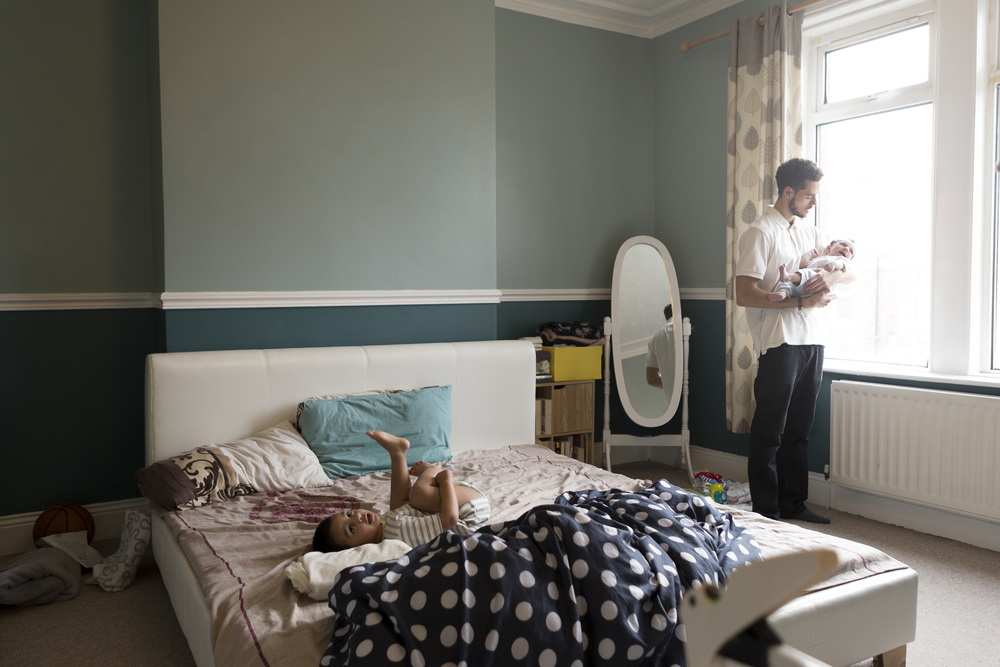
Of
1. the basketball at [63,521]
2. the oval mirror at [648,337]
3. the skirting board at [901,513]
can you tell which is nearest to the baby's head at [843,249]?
the oval mirror at [648,337]

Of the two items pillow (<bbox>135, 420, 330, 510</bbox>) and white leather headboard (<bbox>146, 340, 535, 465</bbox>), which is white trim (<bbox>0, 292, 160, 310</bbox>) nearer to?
white leather headboard (<bbox>146, 340, 535, 465</bbox>)

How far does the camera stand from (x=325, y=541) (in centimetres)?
200

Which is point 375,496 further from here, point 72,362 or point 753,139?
point 753,139

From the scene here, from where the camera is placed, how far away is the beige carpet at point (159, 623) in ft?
7.16

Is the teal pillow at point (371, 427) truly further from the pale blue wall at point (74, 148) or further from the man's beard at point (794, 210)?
the man's beard at point (794, 210)

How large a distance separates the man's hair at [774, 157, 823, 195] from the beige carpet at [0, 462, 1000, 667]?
5.50ft

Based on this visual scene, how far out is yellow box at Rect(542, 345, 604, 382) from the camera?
3984 mm

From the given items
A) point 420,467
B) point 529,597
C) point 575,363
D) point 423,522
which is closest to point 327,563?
point 423,522

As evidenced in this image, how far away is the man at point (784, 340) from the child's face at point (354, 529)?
6.84 ft

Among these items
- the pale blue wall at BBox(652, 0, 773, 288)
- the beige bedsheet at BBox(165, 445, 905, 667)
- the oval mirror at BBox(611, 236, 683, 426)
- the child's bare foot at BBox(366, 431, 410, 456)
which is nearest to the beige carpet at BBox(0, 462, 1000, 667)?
the beige bedsheet at BBox(165, 445, 905, 667)

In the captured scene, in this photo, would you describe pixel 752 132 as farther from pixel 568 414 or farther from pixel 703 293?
pixel 568 414

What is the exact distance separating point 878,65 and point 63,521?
4450 mm

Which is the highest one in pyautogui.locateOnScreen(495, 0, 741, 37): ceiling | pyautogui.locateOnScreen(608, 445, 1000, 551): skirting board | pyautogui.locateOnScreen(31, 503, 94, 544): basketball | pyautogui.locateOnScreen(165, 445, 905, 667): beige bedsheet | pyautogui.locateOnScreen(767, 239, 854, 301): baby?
pyautogui.locateOnScreen(495, 0, 741, 37): ceiling

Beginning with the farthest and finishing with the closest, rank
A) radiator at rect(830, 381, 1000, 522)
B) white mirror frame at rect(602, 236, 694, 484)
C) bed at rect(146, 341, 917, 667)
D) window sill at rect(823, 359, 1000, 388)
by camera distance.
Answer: white mirror frame at rect(602, 236, 694, 484) → window sill at rect(823, 359, 1000, 388) → radiator at rect(830, 381, 1000, 522) → bed at rect(146, 341, 917, 667)
